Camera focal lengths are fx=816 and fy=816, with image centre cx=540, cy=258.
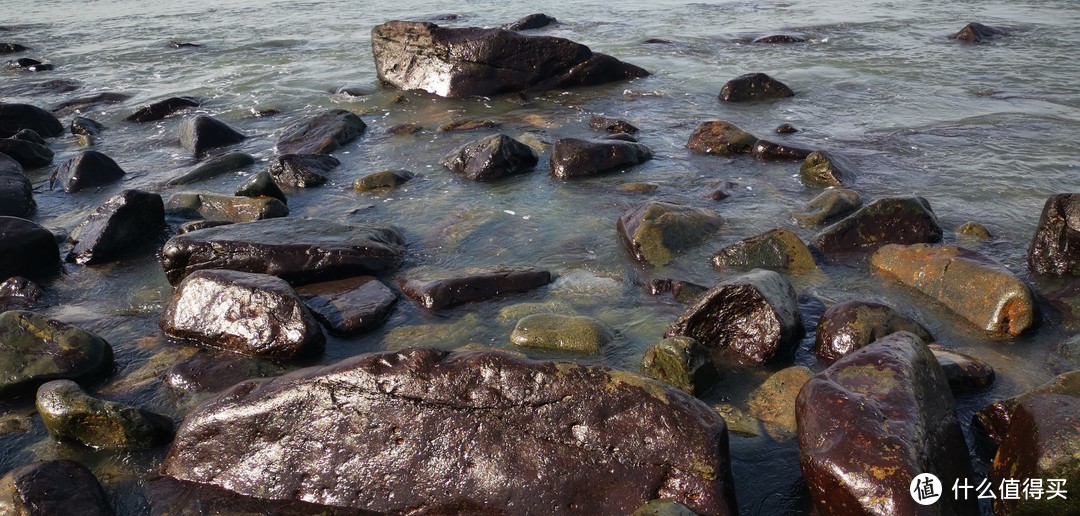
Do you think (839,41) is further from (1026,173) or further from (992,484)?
(992,484)

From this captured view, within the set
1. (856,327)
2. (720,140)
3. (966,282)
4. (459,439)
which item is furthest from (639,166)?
(459,439)

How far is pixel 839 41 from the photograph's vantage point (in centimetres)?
1374

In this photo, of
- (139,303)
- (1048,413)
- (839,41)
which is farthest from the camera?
(839,41)

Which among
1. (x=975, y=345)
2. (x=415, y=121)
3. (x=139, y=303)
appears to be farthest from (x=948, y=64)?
(x=139, y=303)

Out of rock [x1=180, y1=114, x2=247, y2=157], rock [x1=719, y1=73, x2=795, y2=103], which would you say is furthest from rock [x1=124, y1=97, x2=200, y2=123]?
rock [x1=719, y1=73, x2=795, y2=103]

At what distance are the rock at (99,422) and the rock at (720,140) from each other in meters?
5.63

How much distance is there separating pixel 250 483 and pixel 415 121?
23.2 feet

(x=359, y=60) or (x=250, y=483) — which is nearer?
(x=250, y=483)

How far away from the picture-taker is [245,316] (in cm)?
438

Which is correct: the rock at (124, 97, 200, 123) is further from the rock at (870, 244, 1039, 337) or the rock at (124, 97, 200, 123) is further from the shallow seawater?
the rock at (870, 244, 1039, 337)

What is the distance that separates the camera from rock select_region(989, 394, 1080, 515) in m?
2.79

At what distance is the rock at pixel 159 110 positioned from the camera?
1056cm

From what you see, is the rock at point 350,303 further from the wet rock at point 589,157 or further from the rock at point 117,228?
the wet rock at point 589,157

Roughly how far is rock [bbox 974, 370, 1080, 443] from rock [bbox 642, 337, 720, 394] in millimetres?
1154
